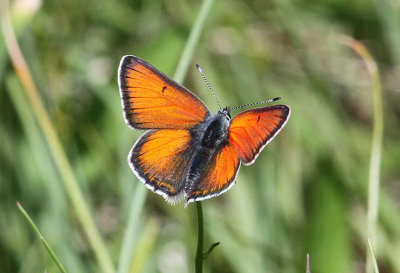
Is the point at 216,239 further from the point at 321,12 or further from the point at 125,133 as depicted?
the point at 321,12

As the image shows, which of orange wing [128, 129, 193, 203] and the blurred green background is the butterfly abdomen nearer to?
orange wing [128, 129, 193, 203]

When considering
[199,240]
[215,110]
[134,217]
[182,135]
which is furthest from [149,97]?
[215,110]

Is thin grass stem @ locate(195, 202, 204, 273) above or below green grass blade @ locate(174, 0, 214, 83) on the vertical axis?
below

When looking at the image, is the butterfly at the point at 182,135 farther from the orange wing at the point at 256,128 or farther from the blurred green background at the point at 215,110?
the blurred green background at the point at 215,110

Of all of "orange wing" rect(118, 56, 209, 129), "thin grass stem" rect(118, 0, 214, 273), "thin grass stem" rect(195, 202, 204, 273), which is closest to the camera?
"thin grass stem" rect(195, 202, 204, 273)

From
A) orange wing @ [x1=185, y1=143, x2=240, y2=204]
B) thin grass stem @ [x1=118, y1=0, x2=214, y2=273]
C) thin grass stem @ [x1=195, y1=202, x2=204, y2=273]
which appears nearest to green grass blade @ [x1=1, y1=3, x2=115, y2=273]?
thin grass stem @ [x1=118, y1=0, x2=214, y2=273]

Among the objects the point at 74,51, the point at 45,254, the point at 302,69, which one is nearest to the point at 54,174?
the point at 45,254
